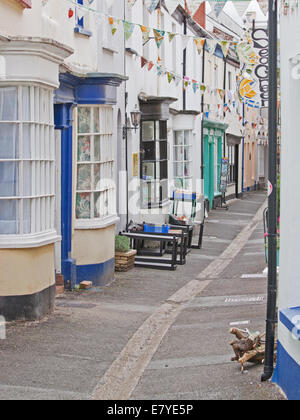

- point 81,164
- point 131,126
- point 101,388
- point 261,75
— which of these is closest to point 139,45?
point 131,126

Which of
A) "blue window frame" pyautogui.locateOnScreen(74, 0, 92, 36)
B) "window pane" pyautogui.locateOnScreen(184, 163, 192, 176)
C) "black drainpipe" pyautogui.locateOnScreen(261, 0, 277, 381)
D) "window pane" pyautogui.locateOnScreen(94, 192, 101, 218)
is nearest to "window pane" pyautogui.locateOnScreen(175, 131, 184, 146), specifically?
"window pane" pyautogui.locateOnScreen(184, 163, 192, 176)

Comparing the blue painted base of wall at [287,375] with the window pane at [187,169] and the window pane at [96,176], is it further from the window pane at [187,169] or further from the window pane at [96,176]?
the window pane at [187,169]

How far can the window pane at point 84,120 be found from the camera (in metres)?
14.0

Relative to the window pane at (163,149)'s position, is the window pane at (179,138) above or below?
above

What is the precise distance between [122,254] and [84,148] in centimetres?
307

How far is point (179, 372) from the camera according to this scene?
847cm

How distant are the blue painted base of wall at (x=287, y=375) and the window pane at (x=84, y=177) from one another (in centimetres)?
734

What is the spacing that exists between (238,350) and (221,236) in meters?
16.4

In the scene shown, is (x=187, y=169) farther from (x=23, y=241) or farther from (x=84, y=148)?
(x=23, y=241)

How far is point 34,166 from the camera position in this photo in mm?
10711

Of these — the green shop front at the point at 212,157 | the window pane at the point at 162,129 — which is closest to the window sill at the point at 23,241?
the window pane at the point at 162,129

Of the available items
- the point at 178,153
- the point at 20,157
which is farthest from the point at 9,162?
the point at 178,153

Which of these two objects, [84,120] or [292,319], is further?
[84,120]
